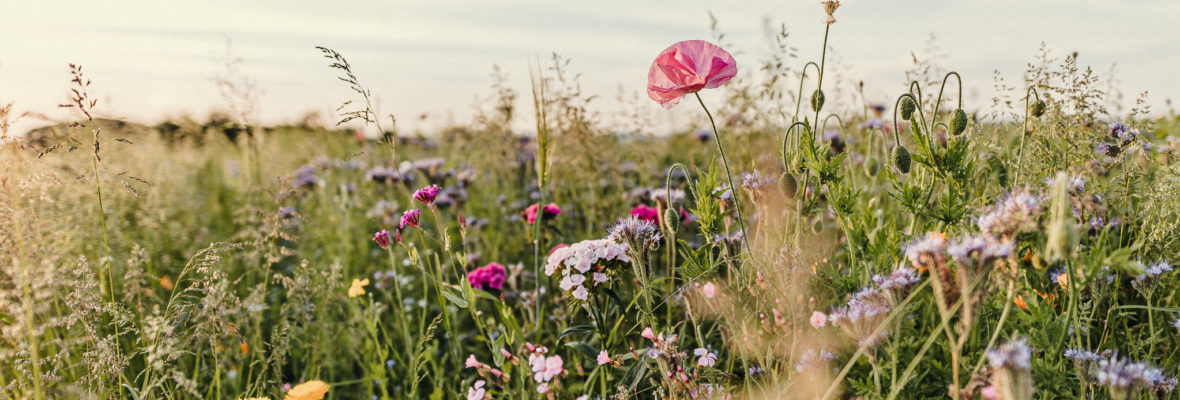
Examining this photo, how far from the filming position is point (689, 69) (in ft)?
5.02

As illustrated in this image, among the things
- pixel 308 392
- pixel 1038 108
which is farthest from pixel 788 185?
pixel 308 392

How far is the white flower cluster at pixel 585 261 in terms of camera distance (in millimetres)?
1626

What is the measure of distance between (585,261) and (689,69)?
1.78 feet

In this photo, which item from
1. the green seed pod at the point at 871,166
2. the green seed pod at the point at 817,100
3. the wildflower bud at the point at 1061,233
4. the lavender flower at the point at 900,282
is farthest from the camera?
the green seed pod at the point at 871,166

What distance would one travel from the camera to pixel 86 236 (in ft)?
9.77

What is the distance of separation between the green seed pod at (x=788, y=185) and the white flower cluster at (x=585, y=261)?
1.38ft

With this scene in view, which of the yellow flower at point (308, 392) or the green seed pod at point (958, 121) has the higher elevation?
the green seed pod at point (958, 121)

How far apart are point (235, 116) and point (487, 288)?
207cm

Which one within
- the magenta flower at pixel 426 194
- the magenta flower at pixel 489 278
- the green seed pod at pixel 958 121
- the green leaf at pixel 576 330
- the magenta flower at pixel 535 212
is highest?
the green seed pod at pixel 958 121

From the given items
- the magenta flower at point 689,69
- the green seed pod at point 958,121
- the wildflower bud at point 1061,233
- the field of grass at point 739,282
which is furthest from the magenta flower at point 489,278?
the wildflower bud at point 1061,233

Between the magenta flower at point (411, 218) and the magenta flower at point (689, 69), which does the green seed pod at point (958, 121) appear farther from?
the magenta flower at point (411, 218)

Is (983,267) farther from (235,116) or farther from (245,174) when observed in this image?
(245,174)

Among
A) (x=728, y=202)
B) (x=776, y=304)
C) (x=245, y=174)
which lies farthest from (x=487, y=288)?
(x=245, y=174)

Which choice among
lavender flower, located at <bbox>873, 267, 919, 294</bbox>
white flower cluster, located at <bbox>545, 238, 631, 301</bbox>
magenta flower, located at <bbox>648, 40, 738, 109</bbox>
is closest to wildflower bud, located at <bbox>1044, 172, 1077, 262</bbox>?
lavender flower, located at <bbox>873, 267, 919, 294</bbox>
